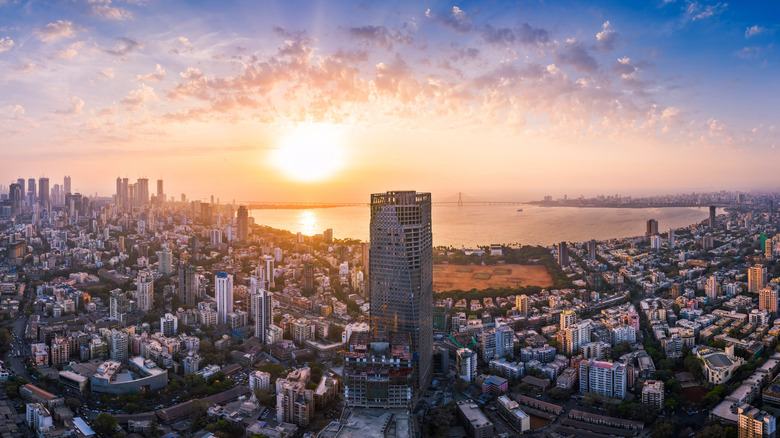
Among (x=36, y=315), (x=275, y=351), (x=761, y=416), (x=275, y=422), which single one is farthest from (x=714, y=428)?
(x=36, y=315)

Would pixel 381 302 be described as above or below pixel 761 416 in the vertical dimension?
above

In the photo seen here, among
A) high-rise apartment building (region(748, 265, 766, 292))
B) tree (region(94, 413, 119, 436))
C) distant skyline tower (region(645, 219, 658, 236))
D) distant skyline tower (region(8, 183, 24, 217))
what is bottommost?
tree (region(94, 413, 119, 436))

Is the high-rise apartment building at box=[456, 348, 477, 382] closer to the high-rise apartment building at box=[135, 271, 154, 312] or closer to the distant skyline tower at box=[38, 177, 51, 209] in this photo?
the high-rise apartment building at box=[135, 271, 154, 312]

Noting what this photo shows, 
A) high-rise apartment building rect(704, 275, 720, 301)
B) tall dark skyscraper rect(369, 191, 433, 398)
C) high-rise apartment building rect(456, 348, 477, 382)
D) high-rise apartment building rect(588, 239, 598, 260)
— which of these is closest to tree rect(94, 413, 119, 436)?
tall dark skyscraper rect(369, 191, 433, 398)

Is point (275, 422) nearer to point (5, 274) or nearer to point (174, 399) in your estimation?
point (174, 399)

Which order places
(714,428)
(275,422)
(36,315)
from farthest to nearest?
(36,315), (275,422), (714,428)

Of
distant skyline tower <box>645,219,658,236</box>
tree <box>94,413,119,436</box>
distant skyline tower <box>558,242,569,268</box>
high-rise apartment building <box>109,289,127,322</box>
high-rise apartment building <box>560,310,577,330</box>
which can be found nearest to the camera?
tree <box>94,413,119,436</box>

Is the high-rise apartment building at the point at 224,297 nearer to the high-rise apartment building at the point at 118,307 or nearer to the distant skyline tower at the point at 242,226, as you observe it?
the high-rise apartment building at the point at 118,307
